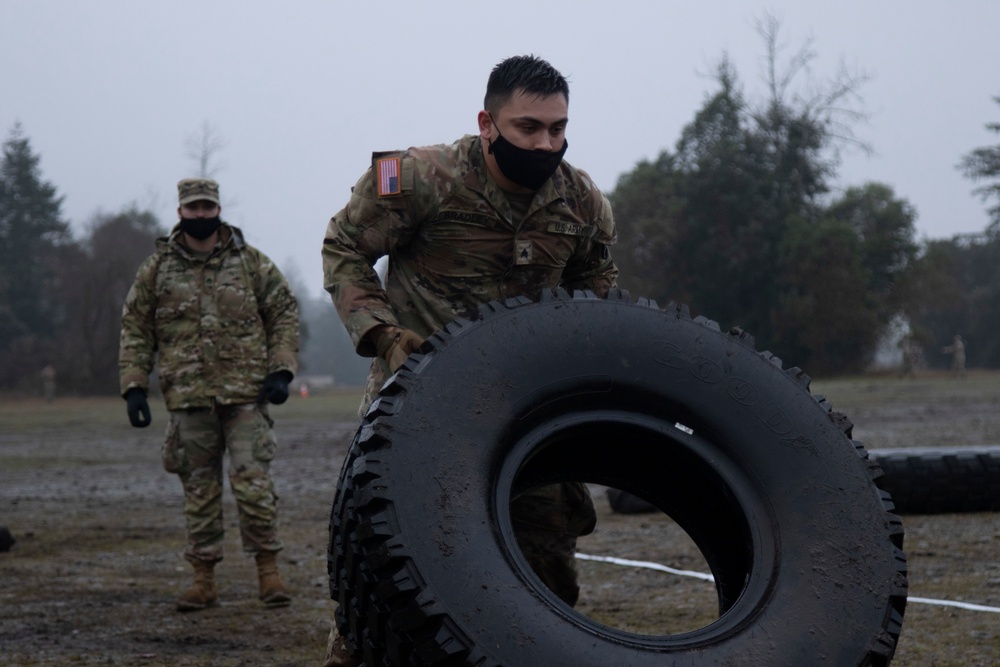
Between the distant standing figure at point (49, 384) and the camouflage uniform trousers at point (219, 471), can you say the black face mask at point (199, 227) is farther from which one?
the distant standing figure at point (49, 384)

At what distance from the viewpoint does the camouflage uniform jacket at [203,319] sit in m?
5.87

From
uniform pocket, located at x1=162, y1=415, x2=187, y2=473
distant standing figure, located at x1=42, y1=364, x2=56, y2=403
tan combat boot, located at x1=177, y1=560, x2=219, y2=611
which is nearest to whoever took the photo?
tan combat boot, located at x1=177, y1=560, x2=219, y2=611

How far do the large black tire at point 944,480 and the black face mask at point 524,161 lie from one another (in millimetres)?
4499

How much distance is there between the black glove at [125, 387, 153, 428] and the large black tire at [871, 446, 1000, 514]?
14.2ft

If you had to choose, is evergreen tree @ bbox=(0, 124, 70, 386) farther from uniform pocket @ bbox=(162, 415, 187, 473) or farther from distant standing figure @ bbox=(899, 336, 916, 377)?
uniform pocket @ bbox=(162, 415, 187, 473)

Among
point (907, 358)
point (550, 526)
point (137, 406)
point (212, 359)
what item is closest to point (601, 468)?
point (550, 526)

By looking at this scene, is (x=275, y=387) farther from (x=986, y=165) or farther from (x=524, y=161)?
(x=986, y=165)

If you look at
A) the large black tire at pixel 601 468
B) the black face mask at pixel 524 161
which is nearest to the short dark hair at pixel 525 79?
the black face mask at pixel 524 161

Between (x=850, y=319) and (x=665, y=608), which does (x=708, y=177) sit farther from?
(x=665, y=608)

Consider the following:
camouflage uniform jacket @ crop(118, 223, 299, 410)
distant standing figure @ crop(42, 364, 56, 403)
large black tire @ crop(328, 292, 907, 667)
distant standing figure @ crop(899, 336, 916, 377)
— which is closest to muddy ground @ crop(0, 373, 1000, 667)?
camouflage uniform jacket @ crop(118, 223, 299, 410)

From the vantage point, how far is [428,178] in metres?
3.40

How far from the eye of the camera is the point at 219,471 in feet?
19.3

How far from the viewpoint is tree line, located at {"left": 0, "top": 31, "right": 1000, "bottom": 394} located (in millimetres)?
43188

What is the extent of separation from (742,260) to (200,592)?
40.4 meters
